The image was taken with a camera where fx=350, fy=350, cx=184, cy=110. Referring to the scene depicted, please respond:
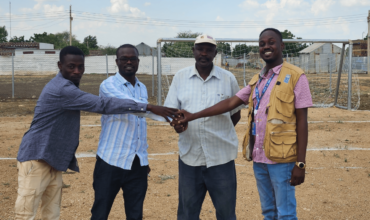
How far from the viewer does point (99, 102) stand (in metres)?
3.00

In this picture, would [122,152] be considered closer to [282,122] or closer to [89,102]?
[89,102]

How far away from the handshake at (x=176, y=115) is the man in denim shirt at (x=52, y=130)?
0.16 meters

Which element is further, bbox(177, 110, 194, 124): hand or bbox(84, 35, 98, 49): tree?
bbox(84, 35, 98, 49): tree

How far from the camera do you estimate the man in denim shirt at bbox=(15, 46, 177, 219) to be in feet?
9.71

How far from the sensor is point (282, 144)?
2773 millimetres

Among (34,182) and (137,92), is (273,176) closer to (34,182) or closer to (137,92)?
(137,92)

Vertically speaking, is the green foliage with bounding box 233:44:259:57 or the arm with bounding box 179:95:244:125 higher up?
the green foliage with bounding box 233:44:259:57

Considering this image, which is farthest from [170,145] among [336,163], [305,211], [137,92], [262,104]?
[262,104]

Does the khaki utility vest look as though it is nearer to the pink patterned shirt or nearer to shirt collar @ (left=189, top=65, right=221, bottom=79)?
the pink patterned shirt

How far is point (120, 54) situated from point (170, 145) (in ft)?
16.1

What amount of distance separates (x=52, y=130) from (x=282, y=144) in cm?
193

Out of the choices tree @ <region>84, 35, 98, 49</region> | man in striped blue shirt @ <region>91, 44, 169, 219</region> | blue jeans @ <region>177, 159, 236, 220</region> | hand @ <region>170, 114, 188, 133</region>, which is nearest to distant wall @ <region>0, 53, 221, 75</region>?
man in striped blue shirt @ <region>91, 44, 169, 219</region>

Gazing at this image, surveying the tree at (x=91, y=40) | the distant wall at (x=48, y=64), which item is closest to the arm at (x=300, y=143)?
the distant wall at (x=48, y=64)

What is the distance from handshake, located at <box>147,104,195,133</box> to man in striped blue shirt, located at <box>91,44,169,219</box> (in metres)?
0.11
